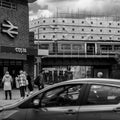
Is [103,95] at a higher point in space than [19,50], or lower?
lower

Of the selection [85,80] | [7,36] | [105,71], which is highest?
[7,36]

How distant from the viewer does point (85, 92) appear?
191 inches

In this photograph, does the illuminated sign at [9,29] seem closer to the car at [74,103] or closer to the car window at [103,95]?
the car at [74,103]

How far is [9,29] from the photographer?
29.1m

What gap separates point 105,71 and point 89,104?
65101 millimetres

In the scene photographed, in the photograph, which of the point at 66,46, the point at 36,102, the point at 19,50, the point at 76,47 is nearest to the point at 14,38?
the point at 19,50

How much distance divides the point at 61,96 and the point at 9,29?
24.8 metres

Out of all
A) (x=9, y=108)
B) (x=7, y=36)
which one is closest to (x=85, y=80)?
(x=9, y=108)

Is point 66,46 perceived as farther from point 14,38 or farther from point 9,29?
point 9,29

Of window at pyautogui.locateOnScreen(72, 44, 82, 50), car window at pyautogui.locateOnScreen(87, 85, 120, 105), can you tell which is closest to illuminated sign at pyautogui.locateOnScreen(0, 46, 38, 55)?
car window at pyautogui.locateOnScreen(87, 85, 120, 105)

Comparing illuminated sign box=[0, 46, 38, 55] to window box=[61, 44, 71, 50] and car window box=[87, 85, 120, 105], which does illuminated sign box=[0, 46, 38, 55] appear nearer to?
car window box=[87, 85, 120, 105]

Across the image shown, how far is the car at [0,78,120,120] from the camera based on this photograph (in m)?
4.65

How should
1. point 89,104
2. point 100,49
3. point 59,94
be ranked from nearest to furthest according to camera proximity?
1. point 89,104
2. point 59,94
3. point 100,49

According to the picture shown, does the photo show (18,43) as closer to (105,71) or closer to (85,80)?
(85,80)
